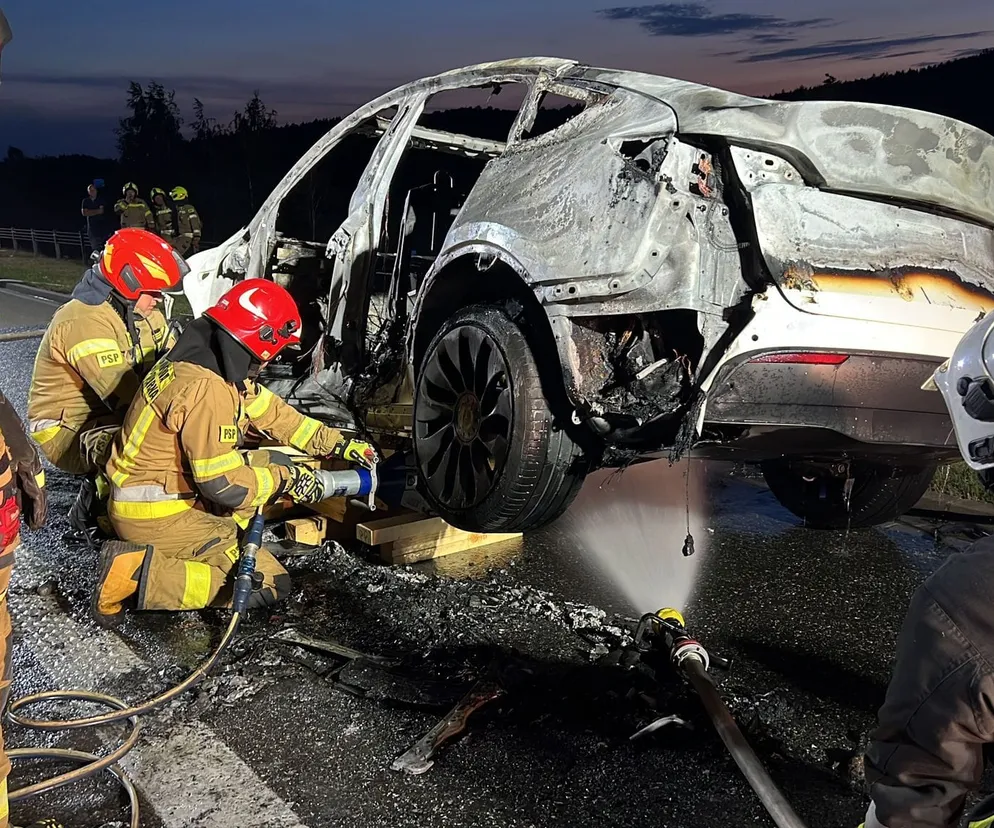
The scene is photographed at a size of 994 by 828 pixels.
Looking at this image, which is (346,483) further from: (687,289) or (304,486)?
(687,289)

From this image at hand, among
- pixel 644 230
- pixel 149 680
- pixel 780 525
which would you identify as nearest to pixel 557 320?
pixel 644 230

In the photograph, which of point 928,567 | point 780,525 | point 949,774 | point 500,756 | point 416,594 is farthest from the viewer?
point 780,525

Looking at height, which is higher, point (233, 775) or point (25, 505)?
point (25, 505)

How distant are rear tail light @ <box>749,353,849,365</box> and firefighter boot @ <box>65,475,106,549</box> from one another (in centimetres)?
315

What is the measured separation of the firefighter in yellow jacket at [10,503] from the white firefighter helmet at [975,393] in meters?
2.01

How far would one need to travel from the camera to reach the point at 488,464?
3223 mm

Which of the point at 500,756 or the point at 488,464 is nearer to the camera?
the point at 500,756

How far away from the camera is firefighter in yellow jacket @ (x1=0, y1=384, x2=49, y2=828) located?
1933 mm

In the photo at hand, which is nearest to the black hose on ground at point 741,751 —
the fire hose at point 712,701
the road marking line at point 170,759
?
the fire hose at point 712,701

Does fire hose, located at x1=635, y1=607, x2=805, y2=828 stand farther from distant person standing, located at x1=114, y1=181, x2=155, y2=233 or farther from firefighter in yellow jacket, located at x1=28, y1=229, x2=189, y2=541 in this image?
distant person standing, located at x1=114, y1=181, x2=155, y2=233

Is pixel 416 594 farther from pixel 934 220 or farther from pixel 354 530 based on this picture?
pixel 934 220

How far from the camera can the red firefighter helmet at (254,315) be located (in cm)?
344

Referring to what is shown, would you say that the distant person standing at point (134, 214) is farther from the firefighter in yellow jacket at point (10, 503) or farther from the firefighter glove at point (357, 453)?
the firefighter in yellow jacket at point (10, 503)

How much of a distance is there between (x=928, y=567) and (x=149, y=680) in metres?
3.39
